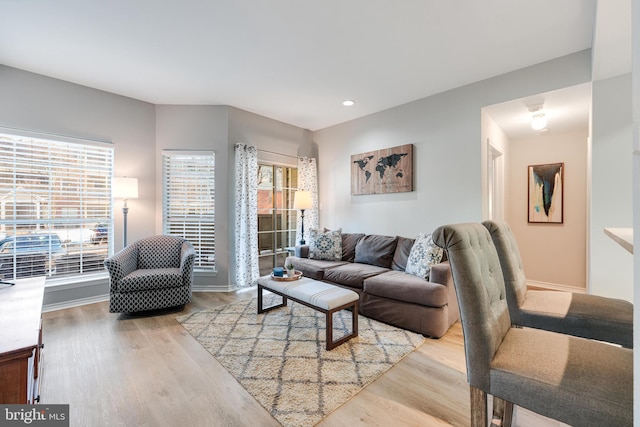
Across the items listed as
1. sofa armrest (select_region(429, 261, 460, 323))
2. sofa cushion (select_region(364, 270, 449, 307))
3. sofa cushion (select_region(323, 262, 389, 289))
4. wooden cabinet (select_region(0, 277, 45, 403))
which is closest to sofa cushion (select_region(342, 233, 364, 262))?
sofa cushion (select_region(323, 262, 389, 289))

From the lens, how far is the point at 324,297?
2389 mm

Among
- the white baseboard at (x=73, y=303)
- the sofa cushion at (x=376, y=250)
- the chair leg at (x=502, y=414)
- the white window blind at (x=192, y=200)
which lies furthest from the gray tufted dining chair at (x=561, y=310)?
the white baseboard at (x=73, y=303)

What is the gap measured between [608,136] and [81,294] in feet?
19.3

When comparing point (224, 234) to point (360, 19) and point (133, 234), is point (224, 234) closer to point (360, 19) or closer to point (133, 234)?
point (133, 234)

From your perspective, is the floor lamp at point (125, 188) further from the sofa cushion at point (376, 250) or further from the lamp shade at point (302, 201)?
the sofa cushion at point (376, 250)

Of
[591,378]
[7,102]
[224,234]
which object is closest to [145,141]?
[7,102]

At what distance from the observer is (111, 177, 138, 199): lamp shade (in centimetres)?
351

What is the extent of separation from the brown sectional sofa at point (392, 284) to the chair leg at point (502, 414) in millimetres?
1045

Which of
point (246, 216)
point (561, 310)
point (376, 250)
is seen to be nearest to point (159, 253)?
point (246, 216)

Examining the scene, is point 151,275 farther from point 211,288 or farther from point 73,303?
point 73,303

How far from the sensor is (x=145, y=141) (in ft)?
13.0

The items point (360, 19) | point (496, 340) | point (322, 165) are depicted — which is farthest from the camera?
point (322, 165)

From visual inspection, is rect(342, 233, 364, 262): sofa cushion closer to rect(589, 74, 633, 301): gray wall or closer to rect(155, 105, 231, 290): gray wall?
rect(155, 105, 231, 290): gray wall

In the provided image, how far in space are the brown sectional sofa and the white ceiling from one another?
2.09m
